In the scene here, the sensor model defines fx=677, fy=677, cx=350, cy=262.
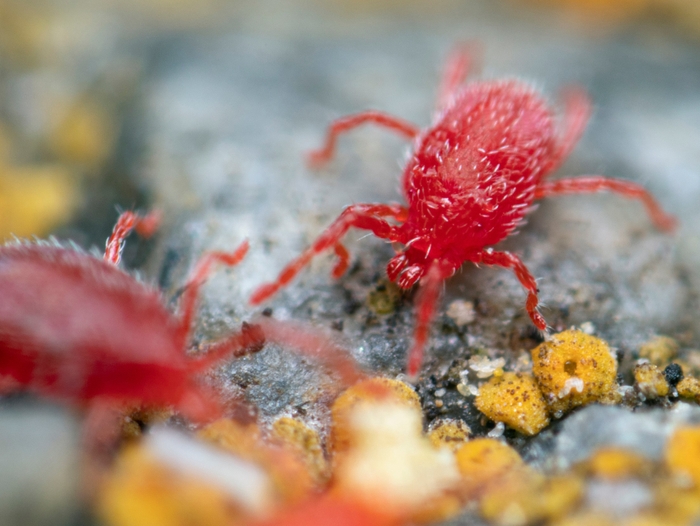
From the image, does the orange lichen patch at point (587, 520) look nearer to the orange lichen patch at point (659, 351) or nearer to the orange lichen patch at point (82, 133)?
the orange lichen patch at point (659, 351)

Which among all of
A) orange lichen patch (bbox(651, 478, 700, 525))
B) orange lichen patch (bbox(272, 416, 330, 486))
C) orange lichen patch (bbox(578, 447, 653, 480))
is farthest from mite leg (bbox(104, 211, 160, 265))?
orange lichen patch (bbox(651, 478, 700, 525))

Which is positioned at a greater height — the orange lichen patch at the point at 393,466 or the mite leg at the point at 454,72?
the mite leg at the point at 454,72

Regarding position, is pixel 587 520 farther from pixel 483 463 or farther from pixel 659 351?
pixel 659 351

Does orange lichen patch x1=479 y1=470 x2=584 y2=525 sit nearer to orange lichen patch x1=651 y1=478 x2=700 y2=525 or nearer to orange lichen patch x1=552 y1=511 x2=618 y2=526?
orange lichen patch x1=552 y1=511 x2=618 y2=526

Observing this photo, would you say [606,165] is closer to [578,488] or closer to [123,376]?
[578,488]

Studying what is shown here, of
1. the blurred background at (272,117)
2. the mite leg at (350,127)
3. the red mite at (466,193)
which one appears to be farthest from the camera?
the mite leg at (350,127)

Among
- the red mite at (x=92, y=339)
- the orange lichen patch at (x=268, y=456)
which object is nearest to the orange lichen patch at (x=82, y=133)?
the red mite at (x=92, y=339)

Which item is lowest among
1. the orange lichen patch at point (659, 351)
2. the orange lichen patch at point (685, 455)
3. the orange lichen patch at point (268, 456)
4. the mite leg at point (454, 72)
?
the orange lichen patch at point (268, 456)
